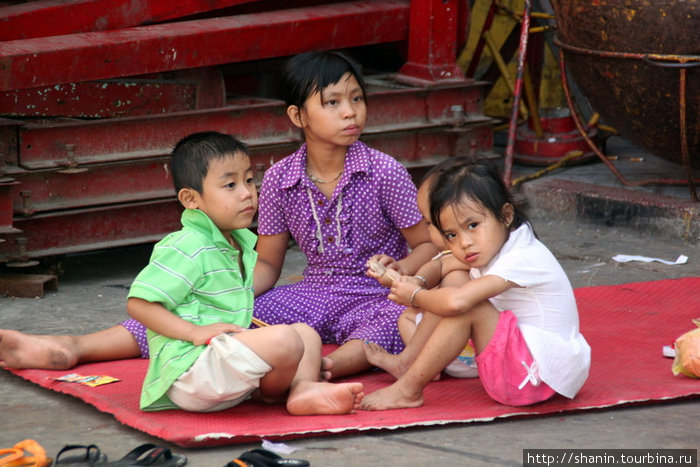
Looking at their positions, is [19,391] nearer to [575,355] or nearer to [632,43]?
[575,355]

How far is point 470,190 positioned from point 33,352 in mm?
1503

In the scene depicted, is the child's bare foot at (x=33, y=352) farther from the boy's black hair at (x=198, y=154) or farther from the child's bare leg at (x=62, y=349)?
the boy's black hair at (x=198, y=154)

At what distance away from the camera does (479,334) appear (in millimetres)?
2967

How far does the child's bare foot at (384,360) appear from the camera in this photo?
3246mm

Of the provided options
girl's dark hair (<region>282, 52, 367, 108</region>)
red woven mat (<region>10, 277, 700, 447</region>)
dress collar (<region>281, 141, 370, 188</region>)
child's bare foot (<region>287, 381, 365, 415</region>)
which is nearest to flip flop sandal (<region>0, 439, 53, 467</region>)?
red woven mat (<region>10, 277, 700, 447</region>)

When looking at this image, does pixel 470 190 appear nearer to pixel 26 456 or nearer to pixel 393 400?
pixel 393 400

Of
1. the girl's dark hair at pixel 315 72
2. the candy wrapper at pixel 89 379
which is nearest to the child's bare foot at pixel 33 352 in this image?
the candy wrapper at pixel 89 379

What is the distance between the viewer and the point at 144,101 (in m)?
4.95

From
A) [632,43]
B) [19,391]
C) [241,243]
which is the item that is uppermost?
[632,43]

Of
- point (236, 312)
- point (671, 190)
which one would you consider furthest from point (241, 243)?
point (671, 190)

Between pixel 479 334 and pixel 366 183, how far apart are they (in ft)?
2.85

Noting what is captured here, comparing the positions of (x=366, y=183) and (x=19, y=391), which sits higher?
(x=366, y=183)

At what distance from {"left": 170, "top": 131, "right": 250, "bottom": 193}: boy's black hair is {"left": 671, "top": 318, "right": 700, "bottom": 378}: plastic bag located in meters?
1.45

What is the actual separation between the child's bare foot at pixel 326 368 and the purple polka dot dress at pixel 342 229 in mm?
305
